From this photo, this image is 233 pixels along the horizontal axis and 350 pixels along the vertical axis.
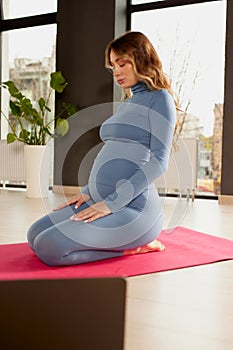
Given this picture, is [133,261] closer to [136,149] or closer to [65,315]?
[136,149]

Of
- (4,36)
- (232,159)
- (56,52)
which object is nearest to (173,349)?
(232,159)

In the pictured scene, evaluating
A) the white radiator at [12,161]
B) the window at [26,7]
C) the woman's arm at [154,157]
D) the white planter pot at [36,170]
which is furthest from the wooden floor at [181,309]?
the window at [26,7]

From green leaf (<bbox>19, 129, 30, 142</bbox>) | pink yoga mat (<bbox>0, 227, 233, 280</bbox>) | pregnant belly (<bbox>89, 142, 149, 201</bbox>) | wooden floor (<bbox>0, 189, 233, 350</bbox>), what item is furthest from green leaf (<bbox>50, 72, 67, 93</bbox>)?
pregnant belly (<bbox>89, 142, 149, 201</bbox>)

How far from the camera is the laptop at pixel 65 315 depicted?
16.2 inches

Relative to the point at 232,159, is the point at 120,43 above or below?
above

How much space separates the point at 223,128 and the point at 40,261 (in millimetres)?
3025

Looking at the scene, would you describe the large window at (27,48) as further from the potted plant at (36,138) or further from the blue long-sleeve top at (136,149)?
the blue long-sleeve top at (136,149)

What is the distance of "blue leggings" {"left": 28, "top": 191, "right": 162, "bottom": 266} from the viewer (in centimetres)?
199

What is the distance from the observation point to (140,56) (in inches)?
84.2

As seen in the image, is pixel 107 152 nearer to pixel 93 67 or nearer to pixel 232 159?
pixel 232 159

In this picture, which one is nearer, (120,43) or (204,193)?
(120,43)

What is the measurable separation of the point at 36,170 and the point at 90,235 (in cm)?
309

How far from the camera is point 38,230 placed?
221cm

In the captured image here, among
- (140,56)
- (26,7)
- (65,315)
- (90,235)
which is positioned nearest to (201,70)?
(26,7)
